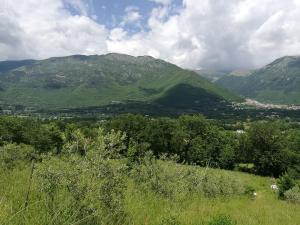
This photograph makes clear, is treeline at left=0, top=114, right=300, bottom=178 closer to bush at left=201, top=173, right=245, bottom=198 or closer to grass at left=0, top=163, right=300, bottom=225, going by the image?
bush at left=201, top=173, right=245, bottom=198

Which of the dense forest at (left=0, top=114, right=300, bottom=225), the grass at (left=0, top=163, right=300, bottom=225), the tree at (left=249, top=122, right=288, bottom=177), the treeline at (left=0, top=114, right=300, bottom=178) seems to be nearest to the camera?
the grass at (left=0, top=163, right=300, bottom=225)

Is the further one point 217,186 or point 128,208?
point 217,186

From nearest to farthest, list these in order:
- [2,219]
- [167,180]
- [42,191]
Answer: [2,219] → [42,191] → [167,180]

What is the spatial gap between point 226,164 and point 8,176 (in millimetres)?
94586

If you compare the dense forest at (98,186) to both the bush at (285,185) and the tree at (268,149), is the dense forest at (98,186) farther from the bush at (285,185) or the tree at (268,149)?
the tree at (268,149)

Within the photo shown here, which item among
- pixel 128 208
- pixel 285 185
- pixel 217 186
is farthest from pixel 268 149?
pixel 128 208

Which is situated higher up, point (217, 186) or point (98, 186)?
point (98, 186)

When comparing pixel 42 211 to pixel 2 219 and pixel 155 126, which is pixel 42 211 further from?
pixel 155 126

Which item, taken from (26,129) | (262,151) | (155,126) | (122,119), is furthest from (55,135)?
(262,151)

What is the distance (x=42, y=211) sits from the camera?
650 cm

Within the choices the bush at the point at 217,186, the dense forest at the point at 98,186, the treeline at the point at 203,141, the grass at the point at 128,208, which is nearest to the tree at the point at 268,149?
the treeline at the point at 203,141

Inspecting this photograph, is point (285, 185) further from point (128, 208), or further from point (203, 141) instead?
point (128, 208)

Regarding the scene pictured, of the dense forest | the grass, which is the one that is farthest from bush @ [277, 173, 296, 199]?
the grass

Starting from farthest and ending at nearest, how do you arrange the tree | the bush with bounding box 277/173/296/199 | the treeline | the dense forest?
1. the tree
2. the treeline
3. the bush with bounding box 277/173/296/199
4. the dense forest
